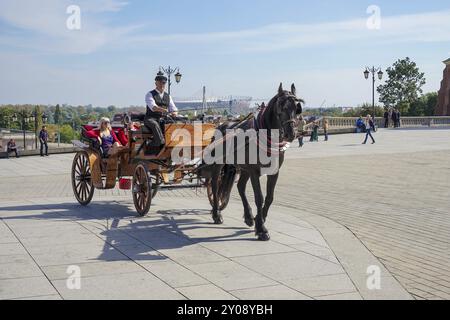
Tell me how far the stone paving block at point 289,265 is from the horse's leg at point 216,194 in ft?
7.47

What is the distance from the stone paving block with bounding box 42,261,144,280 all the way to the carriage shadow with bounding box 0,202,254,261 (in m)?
0.24

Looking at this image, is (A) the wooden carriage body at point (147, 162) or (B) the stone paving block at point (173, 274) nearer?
(B) the stone paving block at point (173, 274)

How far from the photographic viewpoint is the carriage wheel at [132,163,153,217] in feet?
30.5

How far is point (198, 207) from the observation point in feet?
35.6

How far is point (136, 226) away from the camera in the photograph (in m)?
8.66

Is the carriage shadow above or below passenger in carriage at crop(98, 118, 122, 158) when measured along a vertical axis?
below

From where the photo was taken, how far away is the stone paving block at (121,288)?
512cm

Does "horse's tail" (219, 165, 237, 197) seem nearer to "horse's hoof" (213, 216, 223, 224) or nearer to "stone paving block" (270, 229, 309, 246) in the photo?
"horse's hoof" (213, 216, 223, 224)

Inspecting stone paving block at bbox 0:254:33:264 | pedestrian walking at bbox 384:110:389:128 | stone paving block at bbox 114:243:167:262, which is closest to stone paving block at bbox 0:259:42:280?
stone paving block at bbox 0:254:33:264

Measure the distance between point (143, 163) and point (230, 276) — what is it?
4.31 meters


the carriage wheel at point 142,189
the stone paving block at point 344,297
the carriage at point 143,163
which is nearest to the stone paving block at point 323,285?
the stone paving block at point 344,297

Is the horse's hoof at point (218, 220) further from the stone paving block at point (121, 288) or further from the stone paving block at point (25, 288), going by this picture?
the stone paving block at point (25, 288)
